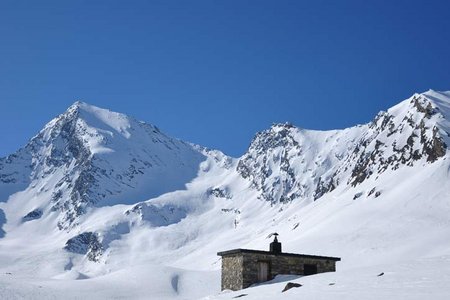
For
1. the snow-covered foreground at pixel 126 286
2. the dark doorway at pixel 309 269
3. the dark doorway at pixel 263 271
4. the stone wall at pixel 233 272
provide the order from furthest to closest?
1. the snow-covered foreground at pixel 126 286
2. the dark doorway at pixel 309 269
3. the dark doorway at pixel 263 271
4. the stone wall at pixel 233 272

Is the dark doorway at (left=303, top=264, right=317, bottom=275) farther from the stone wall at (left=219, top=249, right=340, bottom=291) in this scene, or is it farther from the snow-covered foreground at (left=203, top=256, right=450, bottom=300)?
the snow-covered foreground at (left=203, top=256, right=450, bottom=300)

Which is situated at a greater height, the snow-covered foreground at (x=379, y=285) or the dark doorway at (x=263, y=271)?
the dark doorway at (x=263, y=271)

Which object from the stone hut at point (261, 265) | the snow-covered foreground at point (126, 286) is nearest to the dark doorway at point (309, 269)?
the stone hut at point (261, 265)

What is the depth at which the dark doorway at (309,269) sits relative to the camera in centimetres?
4078

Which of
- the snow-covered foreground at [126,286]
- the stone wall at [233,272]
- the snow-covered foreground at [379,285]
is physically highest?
the snow-covered foreground at [126,286]

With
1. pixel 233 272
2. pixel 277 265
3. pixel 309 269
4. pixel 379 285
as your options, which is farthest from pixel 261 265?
pixel 379 285

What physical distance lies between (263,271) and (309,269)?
11.2ft

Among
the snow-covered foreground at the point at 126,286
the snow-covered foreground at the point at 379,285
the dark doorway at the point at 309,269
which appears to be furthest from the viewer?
the snow-covered foreground at the point at 126,286

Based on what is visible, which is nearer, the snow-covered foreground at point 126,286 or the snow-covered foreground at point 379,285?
the snow-covered foreground at point 379,285

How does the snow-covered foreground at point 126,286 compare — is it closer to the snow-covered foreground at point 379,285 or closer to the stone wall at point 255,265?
the stone wall at point 255,265

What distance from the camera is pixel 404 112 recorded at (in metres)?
183

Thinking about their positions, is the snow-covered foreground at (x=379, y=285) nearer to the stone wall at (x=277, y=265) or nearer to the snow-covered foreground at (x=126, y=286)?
the stone wall at (x=277, y=265)

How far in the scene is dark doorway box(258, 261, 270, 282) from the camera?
3906 cm

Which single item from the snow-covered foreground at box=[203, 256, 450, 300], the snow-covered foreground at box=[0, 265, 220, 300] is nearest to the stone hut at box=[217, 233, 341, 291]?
the snow-covered foreground at box=[203, 256, 450, 300]
